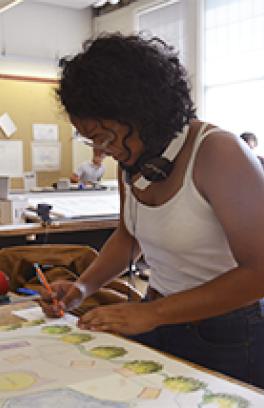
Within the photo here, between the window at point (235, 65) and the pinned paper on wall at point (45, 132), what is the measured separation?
2504mm

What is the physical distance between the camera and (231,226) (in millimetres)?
1154

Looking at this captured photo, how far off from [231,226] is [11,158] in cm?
743

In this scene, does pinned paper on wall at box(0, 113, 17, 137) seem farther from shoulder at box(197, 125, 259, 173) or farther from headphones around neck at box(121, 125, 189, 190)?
shoulder at box(197, 125, 259, 173)

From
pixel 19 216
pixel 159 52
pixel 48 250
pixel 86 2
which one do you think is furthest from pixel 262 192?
pixel 86 2

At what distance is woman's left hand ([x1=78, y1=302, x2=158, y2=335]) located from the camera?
1.21m

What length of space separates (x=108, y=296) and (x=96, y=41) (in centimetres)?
79

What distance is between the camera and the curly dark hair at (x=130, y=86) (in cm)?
121

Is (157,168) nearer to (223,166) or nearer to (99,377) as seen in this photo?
(223,166)

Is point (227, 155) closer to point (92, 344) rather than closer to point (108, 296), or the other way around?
point (92, 344)

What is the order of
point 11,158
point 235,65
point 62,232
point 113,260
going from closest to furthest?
1. point 113,260
2. point 62,232
3. point 235,65
4. point 11,158

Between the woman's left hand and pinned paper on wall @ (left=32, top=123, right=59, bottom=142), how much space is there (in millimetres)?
7391

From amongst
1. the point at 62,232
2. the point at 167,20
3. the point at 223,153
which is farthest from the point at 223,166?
the point at 167,20

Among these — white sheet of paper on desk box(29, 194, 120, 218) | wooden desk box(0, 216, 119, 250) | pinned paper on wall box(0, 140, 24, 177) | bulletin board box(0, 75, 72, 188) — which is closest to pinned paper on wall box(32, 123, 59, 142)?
bulletin board box(0, 75, 72, 188)

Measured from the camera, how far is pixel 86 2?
8367 millimetres
